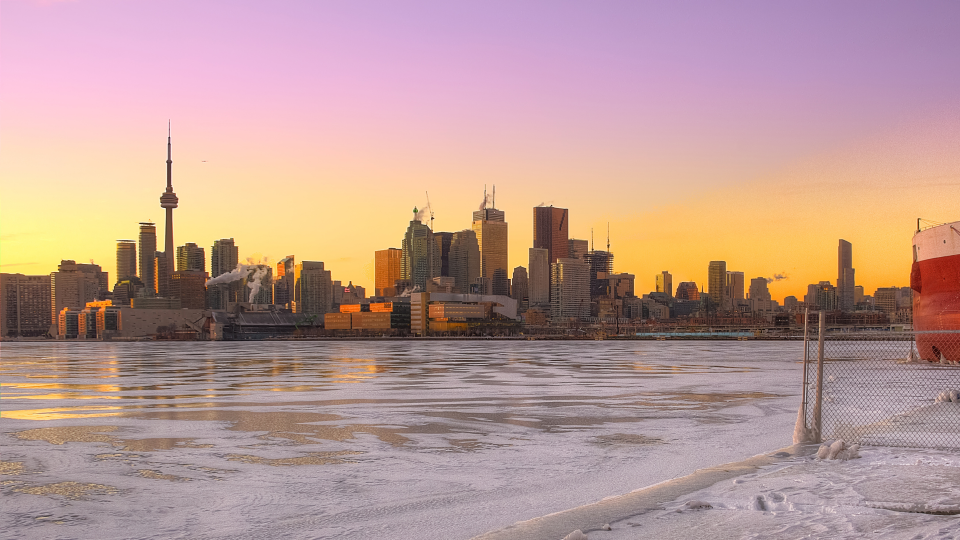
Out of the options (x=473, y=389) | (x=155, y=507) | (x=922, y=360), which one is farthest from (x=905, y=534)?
(x=922, y=360)

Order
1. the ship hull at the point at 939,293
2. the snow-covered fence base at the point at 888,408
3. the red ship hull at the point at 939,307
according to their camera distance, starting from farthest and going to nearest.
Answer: the ship hull at the point at 939,293 → the red ship hull at the point at 939,307 → the snow-covered fence base at the point at 888,408

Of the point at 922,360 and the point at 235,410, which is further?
the point at 922,360

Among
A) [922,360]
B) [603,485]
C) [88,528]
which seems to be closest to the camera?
[88,528]

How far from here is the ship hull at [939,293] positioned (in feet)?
139

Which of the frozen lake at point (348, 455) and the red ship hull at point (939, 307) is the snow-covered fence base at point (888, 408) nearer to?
the frozen lake at point (348, 455)

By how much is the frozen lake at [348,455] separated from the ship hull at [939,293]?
2243 centimetres

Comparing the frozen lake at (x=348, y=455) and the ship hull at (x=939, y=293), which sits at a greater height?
the ship hull at (x=939, y=293)

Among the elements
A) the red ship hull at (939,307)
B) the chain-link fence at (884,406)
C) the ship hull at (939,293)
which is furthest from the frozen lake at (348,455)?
the ship hull at (939,293)

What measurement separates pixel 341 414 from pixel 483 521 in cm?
1166

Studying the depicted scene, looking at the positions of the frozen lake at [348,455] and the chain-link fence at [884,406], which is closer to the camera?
the frozen lake at [348,455]

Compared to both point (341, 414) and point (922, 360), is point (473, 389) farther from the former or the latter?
point (922, 360)

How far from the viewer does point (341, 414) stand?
65.0 ft

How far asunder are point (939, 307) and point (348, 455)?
4295 centimetres

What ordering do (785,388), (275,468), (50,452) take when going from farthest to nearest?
1. (785,388)
2. (50,452)
3. (275,468)
